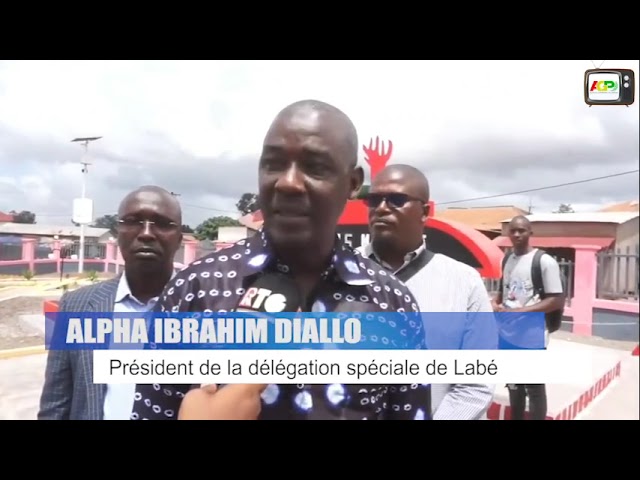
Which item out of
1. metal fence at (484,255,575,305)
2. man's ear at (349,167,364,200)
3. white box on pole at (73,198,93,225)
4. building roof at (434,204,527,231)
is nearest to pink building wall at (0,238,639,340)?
metal fence at (484,255,575,305)

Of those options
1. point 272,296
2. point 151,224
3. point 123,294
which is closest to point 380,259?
point 272,296

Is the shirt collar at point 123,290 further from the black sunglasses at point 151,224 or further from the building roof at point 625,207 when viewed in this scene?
the building roof at point 625,207

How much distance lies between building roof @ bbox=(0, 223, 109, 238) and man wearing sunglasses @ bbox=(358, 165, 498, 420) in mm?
899

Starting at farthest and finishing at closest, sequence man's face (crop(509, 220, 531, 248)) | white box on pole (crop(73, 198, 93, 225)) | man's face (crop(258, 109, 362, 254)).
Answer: man's face (crop(509, 220, 531, 248)), white box on pole (crop(73, 198, 93, 225)), man's face (crop(258, 109, 362, 254))

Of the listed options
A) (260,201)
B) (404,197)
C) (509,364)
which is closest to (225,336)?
(260,201)

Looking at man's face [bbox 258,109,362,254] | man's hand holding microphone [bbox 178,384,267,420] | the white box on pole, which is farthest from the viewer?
the white box on pole

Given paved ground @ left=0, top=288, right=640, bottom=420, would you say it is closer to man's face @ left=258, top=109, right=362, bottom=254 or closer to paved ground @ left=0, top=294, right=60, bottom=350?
paved ground @ left=0, top=294, right=60, bottom=350

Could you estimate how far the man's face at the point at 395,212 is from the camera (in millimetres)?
1521

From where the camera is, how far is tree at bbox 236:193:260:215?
4.83ft

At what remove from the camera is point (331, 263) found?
57.1 inches

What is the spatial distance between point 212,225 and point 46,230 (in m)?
0.60

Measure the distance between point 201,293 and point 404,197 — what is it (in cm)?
74

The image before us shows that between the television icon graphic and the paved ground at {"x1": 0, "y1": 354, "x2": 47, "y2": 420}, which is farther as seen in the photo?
the television icon graphic

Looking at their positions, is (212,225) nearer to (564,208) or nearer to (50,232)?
(50,232)
